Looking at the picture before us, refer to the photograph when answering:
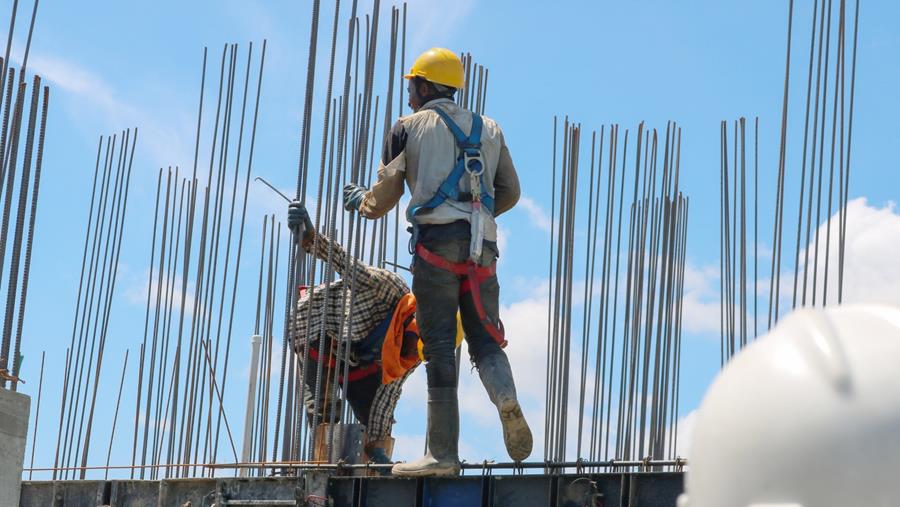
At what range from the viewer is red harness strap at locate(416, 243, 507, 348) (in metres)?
6.09

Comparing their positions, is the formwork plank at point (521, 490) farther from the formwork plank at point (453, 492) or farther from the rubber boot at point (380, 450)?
the rubber boot at point (380, 450)

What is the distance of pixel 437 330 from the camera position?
6.08 metres

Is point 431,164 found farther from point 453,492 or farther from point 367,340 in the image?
point 367,340

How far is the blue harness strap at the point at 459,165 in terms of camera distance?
611cm

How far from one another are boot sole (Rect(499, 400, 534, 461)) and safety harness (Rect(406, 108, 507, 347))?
46 cm

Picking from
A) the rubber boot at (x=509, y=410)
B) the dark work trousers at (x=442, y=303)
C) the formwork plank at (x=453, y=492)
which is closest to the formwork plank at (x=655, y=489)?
the rubber boot at (x=509, y=410)

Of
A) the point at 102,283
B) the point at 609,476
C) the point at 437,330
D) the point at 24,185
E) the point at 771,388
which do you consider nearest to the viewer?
the point at 771,388

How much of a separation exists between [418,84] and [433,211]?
740 millimetres

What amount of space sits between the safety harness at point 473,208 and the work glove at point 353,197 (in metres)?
0.57

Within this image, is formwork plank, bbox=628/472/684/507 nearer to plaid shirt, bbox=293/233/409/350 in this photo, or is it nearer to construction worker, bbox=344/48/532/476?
construction worker, bbox=344/48/532/476

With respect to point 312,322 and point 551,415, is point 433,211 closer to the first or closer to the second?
point 312,322

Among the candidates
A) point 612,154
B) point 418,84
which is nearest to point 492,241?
point 418,84

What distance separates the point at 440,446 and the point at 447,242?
3.03ft

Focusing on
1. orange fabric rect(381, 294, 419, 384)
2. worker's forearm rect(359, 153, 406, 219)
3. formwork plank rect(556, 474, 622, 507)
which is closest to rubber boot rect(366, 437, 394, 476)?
orange fabric rect(381, 294, 419, 384)
